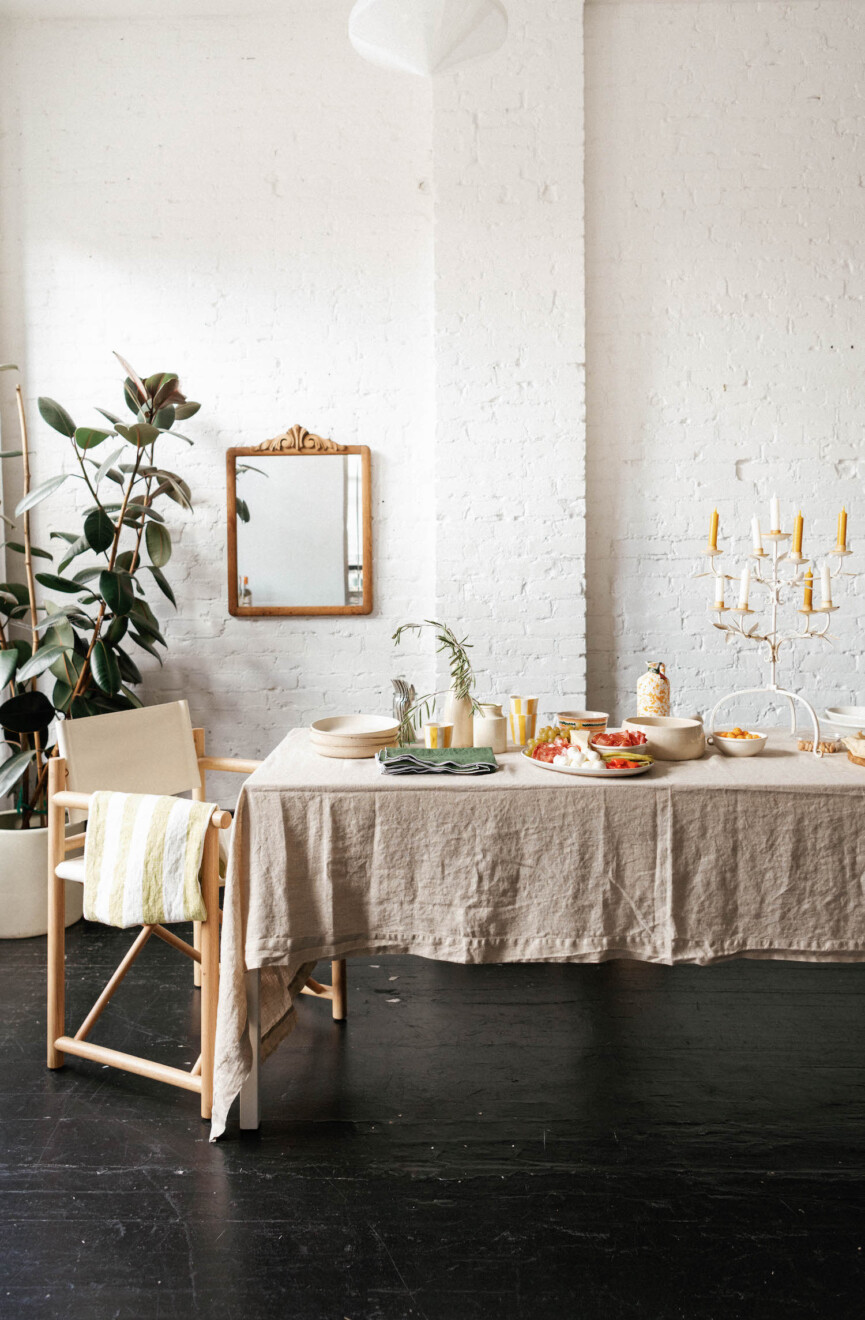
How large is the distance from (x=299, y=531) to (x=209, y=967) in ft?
7.21

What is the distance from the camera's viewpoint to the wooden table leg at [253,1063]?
7.14ft

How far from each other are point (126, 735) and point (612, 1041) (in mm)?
1659

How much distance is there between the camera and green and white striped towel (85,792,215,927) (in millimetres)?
2219

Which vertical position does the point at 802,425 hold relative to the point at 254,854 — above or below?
above

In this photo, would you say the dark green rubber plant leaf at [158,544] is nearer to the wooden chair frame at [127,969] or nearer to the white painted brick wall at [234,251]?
the white painted brick wall at [234,251]

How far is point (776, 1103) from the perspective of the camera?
2334 millimetres

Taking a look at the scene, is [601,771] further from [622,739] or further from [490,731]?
[490,731]

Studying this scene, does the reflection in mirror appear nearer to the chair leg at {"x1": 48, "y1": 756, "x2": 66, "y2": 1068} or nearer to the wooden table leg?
the chair leg at {"x1": 48, "y1": 756, "x2": 66, "y2": 1068}

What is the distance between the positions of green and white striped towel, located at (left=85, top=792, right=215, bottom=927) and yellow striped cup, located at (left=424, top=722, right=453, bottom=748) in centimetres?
59

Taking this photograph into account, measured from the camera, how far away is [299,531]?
4.04 metres

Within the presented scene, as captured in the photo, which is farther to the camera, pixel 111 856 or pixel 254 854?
pixel 111 856

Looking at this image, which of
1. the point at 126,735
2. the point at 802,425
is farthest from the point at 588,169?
the point at 126,735

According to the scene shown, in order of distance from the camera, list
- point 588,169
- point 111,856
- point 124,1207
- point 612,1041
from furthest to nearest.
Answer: point 588,169 < point 612,1041 < point 111,856 < point 124,1207

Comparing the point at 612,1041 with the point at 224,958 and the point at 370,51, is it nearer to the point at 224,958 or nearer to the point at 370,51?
the point at 224,958
